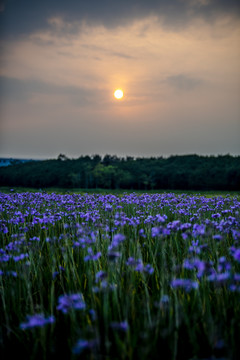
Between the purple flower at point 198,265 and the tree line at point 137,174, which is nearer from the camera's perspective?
the purple flower at point 198,265

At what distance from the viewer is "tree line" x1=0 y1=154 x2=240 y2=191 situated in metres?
35.5

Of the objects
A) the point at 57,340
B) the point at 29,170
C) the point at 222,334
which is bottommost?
the point at 57,340

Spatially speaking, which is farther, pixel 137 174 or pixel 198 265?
pixel 137 174

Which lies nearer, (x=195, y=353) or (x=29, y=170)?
(x=195, y=353)

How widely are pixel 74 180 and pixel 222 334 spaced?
41.1 metres

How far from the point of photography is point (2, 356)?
1972mm

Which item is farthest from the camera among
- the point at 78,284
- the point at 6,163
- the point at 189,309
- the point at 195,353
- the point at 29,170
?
the point at 6,163

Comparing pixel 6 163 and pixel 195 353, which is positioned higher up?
pixel 6 163

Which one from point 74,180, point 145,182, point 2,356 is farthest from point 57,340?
point 74,180

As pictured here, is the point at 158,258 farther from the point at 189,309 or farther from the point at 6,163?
the point at 6,163

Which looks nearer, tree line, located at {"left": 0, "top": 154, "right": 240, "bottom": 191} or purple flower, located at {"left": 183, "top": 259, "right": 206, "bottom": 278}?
purple flower, located at {"left": 183, "top": 259, "right": 206, "bottom": 278}

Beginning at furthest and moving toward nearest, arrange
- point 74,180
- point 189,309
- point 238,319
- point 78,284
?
point 74,180 < point 78,284 < point 189,309 < point 238,319

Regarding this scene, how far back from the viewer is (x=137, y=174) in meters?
41.8

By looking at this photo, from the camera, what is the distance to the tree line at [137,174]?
116 feet
